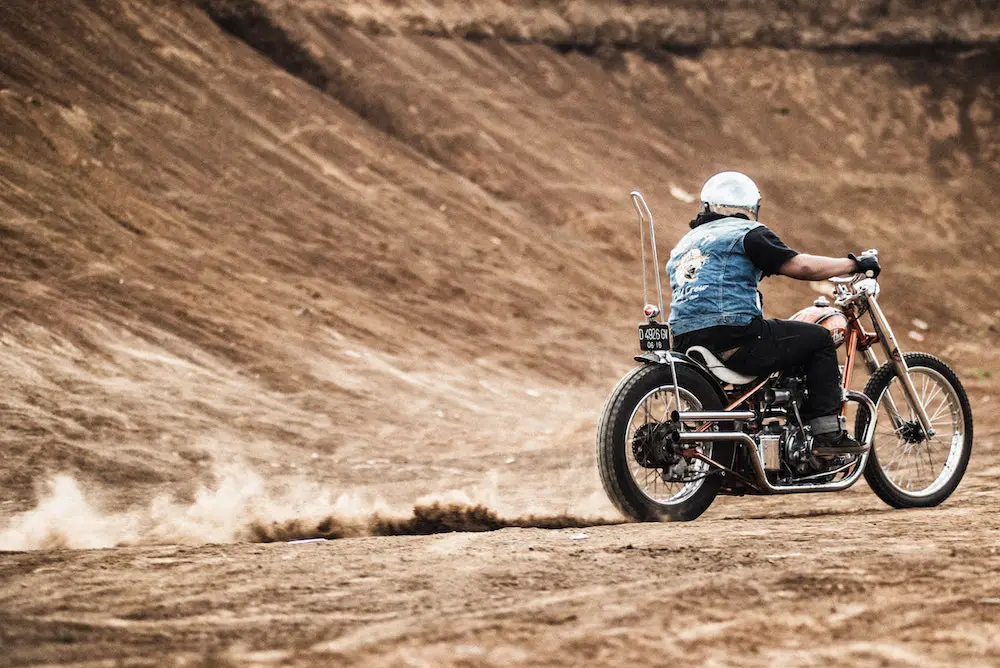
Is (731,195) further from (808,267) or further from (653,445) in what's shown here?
(653,445)

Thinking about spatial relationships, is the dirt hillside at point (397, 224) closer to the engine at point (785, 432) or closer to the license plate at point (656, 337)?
the engine at point (785, 432)

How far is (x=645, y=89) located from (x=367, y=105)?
7681 millimetres

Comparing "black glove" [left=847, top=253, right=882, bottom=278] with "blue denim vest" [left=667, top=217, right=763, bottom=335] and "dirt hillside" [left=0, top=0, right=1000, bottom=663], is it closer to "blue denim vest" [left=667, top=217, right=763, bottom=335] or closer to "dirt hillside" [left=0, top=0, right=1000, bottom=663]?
"blue denim vest" [left=667, top=217, right=763, bottom=335]

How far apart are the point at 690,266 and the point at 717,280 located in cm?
17

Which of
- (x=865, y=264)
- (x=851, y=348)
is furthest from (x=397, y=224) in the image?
(x=865, y=264)

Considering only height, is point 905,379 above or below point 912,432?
above

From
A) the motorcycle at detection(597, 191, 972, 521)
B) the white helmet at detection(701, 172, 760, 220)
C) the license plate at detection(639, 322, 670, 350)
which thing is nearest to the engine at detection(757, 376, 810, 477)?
the motorcycle at detection(597, 191, 972, 521)

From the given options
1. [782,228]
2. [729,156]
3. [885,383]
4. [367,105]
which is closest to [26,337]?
[885,383]

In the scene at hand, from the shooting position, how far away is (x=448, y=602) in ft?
12.1

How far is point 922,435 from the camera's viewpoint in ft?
20.8

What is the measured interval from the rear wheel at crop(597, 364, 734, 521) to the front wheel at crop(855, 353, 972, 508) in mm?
1091

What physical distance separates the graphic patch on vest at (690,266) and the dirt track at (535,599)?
1271 mm

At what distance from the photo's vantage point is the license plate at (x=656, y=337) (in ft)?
18.0

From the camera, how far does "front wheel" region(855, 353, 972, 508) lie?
20.5 feet
